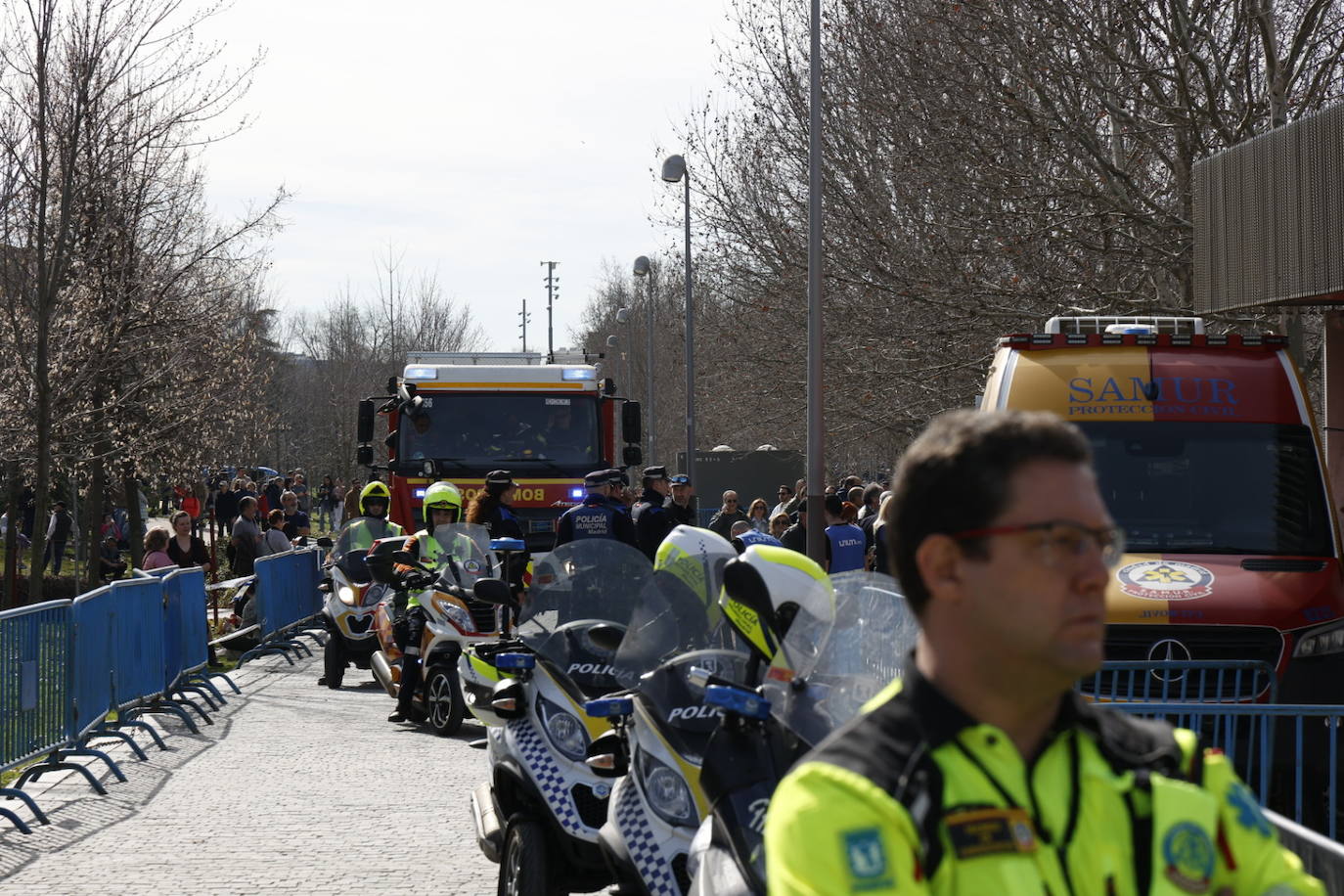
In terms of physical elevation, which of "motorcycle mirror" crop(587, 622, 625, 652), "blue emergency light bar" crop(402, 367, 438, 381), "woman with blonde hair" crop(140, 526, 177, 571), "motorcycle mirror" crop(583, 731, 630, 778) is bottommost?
"motorcycle mirror" crop(583, 731, 630, 778)

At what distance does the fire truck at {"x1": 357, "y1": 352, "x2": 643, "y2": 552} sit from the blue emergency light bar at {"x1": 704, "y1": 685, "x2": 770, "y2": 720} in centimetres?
1431

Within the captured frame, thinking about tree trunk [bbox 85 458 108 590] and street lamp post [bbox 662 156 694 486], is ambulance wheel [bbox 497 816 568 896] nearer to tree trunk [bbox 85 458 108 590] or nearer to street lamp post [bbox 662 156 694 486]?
tree trunk [bbox 85 458 108 590]

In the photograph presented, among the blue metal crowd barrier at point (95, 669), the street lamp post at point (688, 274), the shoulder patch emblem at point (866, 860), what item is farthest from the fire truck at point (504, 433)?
the shoulder patch emblem at point (866, 860)

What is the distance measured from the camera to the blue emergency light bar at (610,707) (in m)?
5.28

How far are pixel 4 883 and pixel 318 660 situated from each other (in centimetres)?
1087

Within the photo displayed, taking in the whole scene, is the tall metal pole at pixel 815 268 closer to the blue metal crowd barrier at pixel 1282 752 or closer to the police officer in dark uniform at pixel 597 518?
the police officer in dark uniform at pixel 597 518

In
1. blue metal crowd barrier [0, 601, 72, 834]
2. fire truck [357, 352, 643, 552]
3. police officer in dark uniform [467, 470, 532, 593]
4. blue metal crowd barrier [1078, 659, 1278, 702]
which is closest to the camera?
blue metal crowd barrier [1078, 659, 1278, 702]

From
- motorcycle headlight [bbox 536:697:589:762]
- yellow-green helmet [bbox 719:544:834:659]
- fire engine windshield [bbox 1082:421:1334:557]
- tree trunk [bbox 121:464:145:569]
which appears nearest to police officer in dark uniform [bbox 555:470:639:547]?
fire engine windshield [bbox 1082:421:1334:557]

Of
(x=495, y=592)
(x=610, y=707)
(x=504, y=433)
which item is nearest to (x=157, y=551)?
(x=504, y=433)

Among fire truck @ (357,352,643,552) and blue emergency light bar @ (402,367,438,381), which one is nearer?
fire truck @ (357,352,643,552)

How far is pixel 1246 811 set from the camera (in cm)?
199

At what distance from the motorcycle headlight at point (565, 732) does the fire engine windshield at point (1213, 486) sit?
389cm

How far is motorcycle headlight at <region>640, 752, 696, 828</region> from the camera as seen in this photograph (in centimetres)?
474

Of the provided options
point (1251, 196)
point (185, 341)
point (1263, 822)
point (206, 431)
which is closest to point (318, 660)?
point (185, 341)
